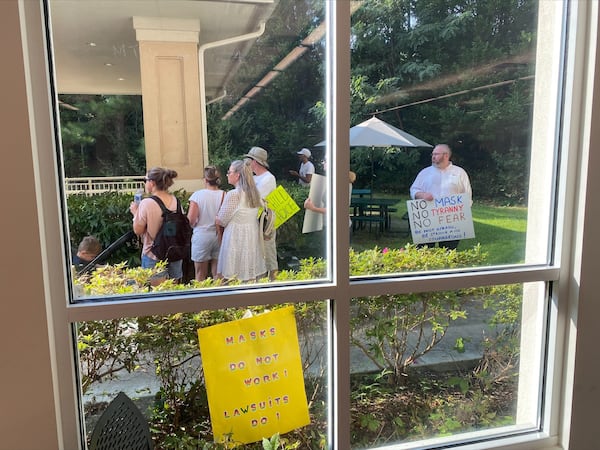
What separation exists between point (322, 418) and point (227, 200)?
27.4 inches

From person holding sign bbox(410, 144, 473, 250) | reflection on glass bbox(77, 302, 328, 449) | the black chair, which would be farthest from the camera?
person holding sign bbox(410, 144, 473, 250)

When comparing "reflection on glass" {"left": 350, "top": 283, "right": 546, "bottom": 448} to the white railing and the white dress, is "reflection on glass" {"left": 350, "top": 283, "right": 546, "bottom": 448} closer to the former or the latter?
the white dress

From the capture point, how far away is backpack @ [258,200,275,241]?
119 centimetres

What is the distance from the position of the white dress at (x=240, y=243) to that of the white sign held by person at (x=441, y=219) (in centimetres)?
46

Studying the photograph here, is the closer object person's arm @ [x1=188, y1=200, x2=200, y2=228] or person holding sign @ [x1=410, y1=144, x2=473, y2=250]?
person's arm @ [x1=188, y1=200, x2=200, y2=228]

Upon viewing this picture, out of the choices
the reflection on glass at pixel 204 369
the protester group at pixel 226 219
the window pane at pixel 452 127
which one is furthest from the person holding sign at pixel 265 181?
the window pane at pixel 452 127

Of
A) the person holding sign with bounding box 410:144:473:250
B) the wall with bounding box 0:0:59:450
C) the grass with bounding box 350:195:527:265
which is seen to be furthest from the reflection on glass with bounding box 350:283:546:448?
the wall with bounding box 0:0:59:450

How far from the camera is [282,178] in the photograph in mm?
1188

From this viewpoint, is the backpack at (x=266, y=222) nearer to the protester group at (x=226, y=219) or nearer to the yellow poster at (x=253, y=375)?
the protester group at (x=226, y=219)

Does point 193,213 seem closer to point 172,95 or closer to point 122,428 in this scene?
point 172,95

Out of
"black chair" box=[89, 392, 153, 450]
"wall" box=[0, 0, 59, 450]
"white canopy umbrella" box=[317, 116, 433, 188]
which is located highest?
"white canopy umbrella" box=[317, 116, 433, 188]

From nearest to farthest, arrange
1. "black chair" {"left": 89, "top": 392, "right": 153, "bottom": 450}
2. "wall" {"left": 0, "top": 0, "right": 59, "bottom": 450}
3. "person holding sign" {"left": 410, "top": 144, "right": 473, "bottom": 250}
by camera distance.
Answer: "wall" {"left": 0, "top": 0, "right": 59, "bottom": 450}, "black chair" {"left": 89, "top": 392, "right": 153, "bottom": 450}, "person holding sign" {"left": 410, "top": 144, "right": 473, "bottom": 250}

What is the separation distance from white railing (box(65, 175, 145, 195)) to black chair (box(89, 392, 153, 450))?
52 centimetres

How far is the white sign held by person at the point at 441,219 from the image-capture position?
4.25ft
